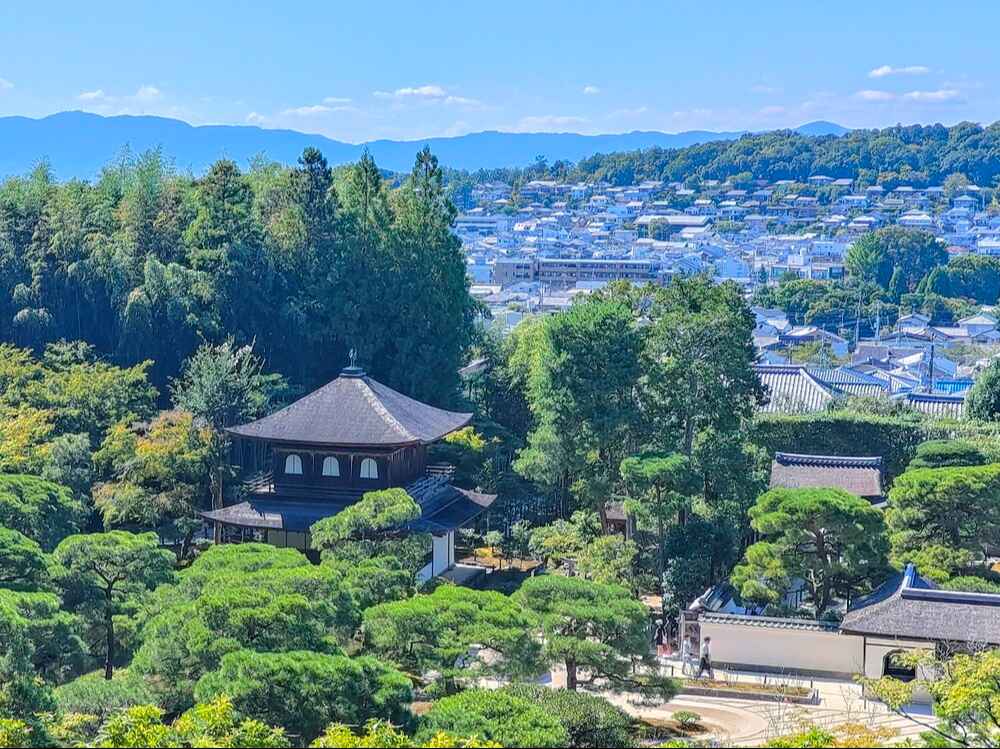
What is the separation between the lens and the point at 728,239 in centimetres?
15762

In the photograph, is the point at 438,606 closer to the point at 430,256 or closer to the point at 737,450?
the point at 737,450

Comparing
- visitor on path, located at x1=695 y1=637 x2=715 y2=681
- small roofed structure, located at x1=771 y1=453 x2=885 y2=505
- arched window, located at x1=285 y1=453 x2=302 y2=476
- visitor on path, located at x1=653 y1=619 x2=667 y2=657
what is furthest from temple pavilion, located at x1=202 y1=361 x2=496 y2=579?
small roofed structure, located at x1=771 y1=453 x2=885 y2=505

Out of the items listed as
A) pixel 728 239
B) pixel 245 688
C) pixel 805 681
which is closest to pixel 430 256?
pixel 805 681

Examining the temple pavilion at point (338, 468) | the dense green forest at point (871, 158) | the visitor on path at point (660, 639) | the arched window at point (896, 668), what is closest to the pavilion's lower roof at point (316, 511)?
the temple pavilion at point (338, 468)

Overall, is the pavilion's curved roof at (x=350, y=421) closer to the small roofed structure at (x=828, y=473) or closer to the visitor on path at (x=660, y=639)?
the visitor on path at (x=660, y=639)

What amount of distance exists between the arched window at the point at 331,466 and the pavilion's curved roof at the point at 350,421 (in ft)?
1.94

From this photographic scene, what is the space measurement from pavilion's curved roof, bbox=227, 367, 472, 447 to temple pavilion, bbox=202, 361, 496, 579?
0.8 inches

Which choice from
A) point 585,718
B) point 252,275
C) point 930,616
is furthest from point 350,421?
point 930,616

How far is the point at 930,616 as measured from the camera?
71.3 feet

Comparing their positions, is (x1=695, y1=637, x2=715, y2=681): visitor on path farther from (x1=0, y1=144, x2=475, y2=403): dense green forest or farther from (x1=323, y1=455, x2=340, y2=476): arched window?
(x1=0, y1=144, x2=475, y2=403): dense green forest

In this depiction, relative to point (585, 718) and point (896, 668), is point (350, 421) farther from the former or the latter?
point (585, 718)

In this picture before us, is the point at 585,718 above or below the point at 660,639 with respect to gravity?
above

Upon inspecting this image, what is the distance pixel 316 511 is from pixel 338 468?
4.04ft

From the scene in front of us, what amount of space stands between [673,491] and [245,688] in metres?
13.4
